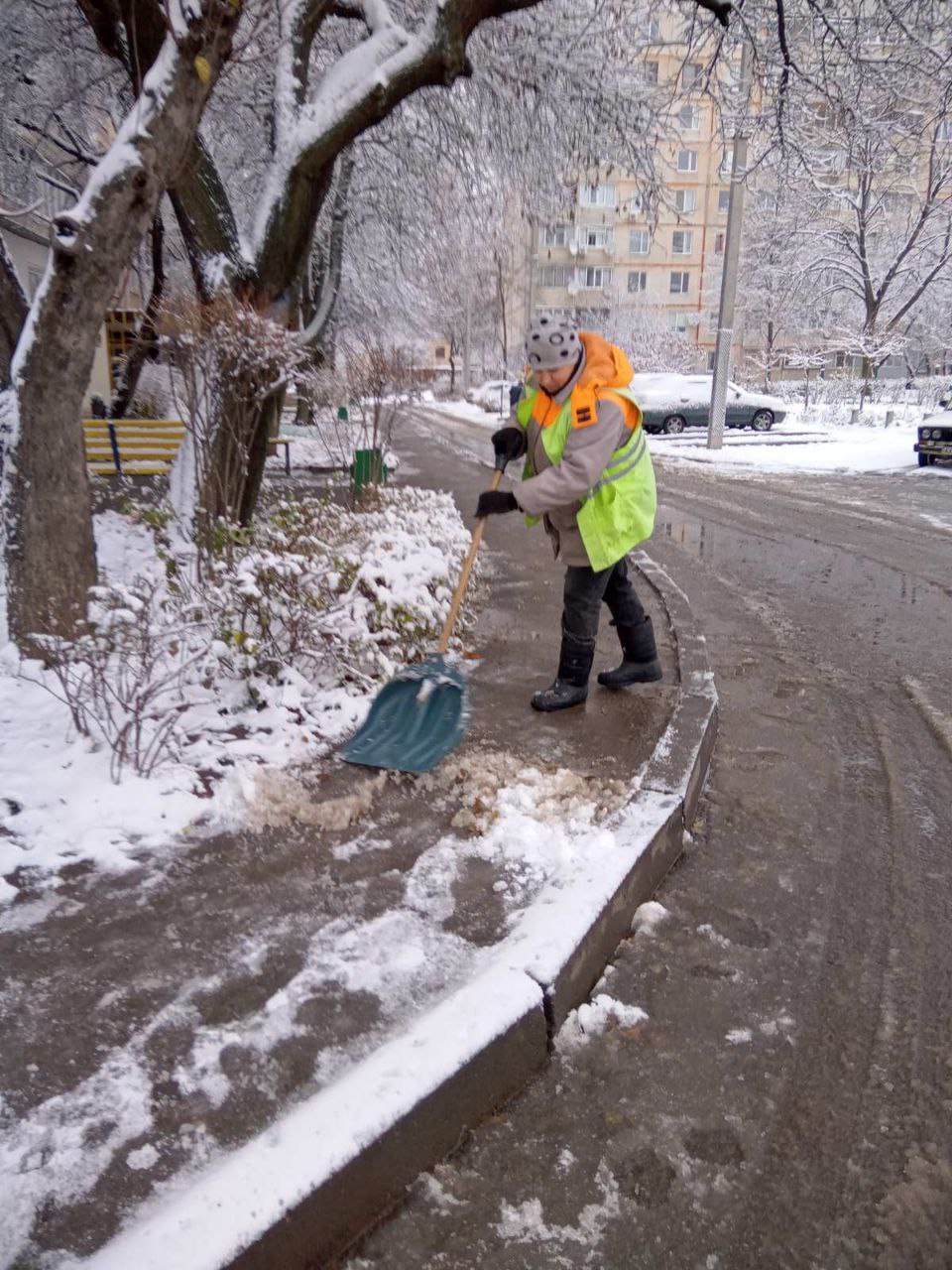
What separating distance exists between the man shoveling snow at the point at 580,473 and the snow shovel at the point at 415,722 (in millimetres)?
480

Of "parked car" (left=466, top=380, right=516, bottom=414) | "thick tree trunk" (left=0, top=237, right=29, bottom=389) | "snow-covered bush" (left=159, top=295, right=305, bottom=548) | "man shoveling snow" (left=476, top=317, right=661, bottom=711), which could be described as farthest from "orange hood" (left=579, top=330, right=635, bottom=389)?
"parked car" (left=466, top=380, right=516, bottom=414)

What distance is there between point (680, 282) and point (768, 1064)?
2287 inches

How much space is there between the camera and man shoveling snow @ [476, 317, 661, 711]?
12.5ft

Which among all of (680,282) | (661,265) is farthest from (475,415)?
(680,282)

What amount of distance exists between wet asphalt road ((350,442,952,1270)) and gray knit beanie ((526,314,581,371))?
1.96 m

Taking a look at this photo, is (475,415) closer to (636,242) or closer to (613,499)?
(636,242)

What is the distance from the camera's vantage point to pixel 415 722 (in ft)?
12.8

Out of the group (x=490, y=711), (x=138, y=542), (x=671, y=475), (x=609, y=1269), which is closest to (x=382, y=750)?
(x=490, y=711)

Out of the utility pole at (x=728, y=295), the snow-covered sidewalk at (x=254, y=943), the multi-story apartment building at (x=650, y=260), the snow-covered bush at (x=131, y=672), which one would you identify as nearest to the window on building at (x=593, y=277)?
the multi-story apartment building at (x=650, y=260)

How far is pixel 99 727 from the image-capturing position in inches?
138

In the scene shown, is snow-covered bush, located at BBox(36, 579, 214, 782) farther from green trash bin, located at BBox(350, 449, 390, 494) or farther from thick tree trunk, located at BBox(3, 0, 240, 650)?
green trash bin, located at BBox(350, 449, 390, 494)

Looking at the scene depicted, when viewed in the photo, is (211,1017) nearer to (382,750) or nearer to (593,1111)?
(593,1111)

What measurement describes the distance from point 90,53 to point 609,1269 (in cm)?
1155

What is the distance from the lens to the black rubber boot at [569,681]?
14.0 ft
